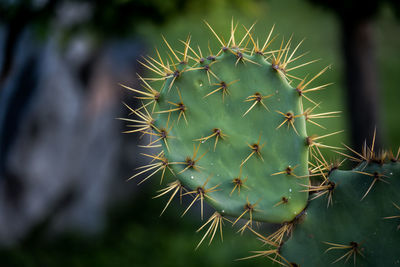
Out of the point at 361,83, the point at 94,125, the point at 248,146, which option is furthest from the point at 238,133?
the point at 94,125

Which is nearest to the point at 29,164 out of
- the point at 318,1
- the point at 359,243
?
the point at 318,1

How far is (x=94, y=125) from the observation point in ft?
13.2

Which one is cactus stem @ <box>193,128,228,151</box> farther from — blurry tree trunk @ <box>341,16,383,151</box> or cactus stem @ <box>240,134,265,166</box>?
blurry tree trunk @ <box>341,16,383,151</box>

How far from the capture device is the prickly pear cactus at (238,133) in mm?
1378

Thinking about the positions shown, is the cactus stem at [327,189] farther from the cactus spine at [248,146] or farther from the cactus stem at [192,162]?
the cactus stem at [192,162]

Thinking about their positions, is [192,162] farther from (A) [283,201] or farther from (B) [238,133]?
(A) [283,201]

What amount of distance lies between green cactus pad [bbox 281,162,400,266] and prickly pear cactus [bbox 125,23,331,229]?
0.24ft

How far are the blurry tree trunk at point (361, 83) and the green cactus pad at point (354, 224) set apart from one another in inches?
74.7

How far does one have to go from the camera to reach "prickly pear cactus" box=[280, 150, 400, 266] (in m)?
1.31

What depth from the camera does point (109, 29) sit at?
10.1 feet

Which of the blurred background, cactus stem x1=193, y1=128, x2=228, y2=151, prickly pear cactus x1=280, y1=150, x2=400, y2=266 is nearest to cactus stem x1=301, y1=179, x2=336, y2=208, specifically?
prickly pear cactus x1=280, y1=150, x2=400, y2=266

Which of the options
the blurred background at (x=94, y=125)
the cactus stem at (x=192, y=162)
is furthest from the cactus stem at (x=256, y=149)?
the blurred background at (x=94, y=125)

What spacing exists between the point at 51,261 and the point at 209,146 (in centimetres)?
259

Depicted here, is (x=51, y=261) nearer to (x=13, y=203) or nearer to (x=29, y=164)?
(x=13, y=203)
